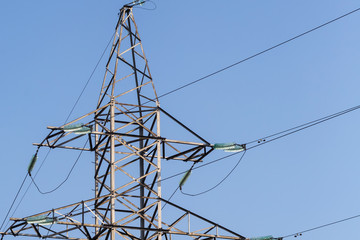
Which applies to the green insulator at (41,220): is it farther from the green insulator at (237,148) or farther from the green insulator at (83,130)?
the green insulator at (237,148)

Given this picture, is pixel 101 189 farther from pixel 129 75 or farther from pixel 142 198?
pixel 129 75

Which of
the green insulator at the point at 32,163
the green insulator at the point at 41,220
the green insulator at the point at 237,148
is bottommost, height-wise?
the green insulator at the point at 41,220

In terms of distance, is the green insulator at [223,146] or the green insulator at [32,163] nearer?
the green insulator at [223,146]

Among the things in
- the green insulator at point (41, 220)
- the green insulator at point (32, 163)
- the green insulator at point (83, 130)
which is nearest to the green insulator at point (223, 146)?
the green insulator at point (83, 130)

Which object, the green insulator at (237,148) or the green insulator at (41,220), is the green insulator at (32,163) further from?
the green insulator at (237,148)

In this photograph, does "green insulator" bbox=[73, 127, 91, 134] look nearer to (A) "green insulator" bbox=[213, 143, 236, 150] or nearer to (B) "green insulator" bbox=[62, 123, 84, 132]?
(B) "green insulator" bbox=[62, 123, 84, 132]

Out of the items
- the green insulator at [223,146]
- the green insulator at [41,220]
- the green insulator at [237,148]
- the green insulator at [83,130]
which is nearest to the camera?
the green insulator at [41,220]

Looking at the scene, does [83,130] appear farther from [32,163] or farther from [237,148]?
[237,148]

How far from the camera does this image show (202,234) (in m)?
45.6

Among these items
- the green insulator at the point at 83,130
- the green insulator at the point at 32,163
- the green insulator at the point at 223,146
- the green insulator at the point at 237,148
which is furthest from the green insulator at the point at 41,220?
the green insulator at the point at 237,148

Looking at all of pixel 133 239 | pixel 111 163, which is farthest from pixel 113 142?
pixel 133 239

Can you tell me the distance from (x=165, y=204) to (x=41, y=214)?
4777mm

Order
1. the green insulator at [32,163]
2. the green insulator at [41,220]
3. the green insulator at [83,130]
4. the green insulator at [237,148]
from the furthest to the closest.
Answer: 1. the green insulator at [32,163]
2. the green insulator at [237,148]
3. the green insulator at [83,130]
4. the green insulator at [41,220]

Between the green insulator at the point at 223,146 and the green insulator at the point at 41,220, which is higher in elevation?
the green insulator at the point at 223,146
